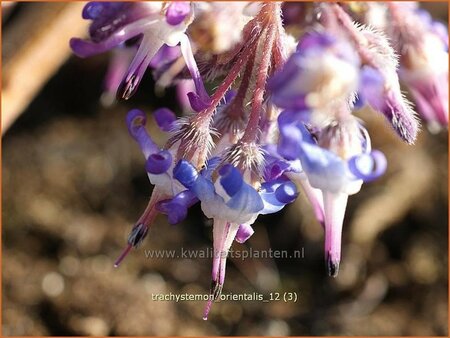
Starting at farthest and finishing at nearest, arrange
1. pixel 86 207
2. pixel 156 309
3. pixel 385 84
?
1. pixel 86 207
2. pixel 156 309
3. pixel 385 84

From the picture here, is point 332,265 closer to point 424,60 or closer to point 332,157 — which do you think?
point 332,157

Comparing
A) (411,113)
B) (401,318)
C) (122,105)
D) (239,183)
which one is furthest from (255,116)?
(122,105)

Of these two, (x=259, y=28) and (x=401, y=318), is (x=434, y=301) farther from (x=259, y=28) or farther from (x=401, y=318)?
(x=259, y=28)

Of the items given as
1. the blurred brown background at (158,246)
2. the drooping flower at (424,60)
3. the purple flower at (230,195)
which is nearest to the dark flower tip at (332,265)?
the purple flower at (230,195)

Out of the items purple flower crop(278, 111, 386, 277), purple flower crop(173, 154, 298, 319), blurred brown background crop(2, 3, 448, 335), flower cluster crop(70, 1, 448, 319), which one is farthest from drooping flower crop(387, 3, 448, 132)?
blurred brown background crop(2, 3, 448, 335)

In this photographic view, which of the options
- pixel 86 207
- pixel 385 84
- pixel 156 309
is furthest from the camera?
pixel 86 207

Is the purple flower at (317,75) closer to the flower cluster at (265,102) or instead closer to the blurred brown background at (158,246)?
the flower cluster at (265,102)

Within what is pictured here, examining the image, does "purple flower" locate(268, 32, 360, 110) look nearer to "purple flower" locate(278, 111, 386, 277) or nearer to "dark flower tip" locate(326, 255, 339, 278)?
"purple flower" locate(278, 111, 386, 277)
